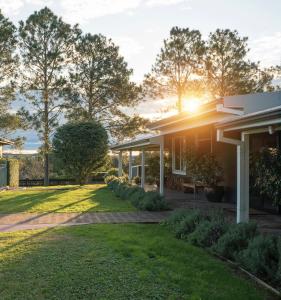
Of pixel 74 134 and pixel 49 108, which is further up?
pixel 49 108

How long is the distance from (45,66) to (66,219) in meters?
21.7

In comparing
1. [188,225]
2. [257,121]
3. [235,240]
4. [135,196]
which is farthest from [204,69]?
[235,240]

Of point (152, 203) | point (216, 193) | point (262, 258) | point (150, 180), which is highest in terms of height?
point (150, 180)

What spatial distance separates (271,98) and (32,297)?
8531 millimetres

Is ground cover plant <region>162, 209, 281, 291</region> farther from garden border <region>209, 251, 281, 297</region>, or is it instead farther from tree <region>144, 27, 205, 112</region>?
tree <region>144, 27, 205, 112</region>

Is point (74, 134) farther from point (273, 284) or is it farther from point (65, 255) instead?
point (273, 284)

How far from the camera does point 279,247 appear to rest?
17.6 ft

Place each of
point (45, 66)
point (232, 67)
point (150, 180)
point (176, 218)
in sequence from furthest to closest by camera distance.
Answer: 1. point (45, 66)
2. point (232, 67)
3. point (150, 180)
4. point (176, 218)

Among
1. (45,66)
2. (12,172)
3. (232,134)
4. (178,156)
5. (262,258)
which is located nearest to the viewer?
(262,258)

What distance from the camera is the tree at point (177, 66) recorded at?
28.8 meters

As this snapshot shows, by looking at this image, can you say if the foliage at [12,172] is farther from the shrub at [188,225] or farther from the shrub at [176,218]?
the shrub at [188,225]

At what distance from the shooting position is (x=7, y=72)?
29.7 metres

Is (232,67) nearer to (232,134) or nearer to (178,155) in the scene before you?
(178,155)

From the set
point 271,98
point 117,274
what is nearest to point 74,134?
point 271,98
